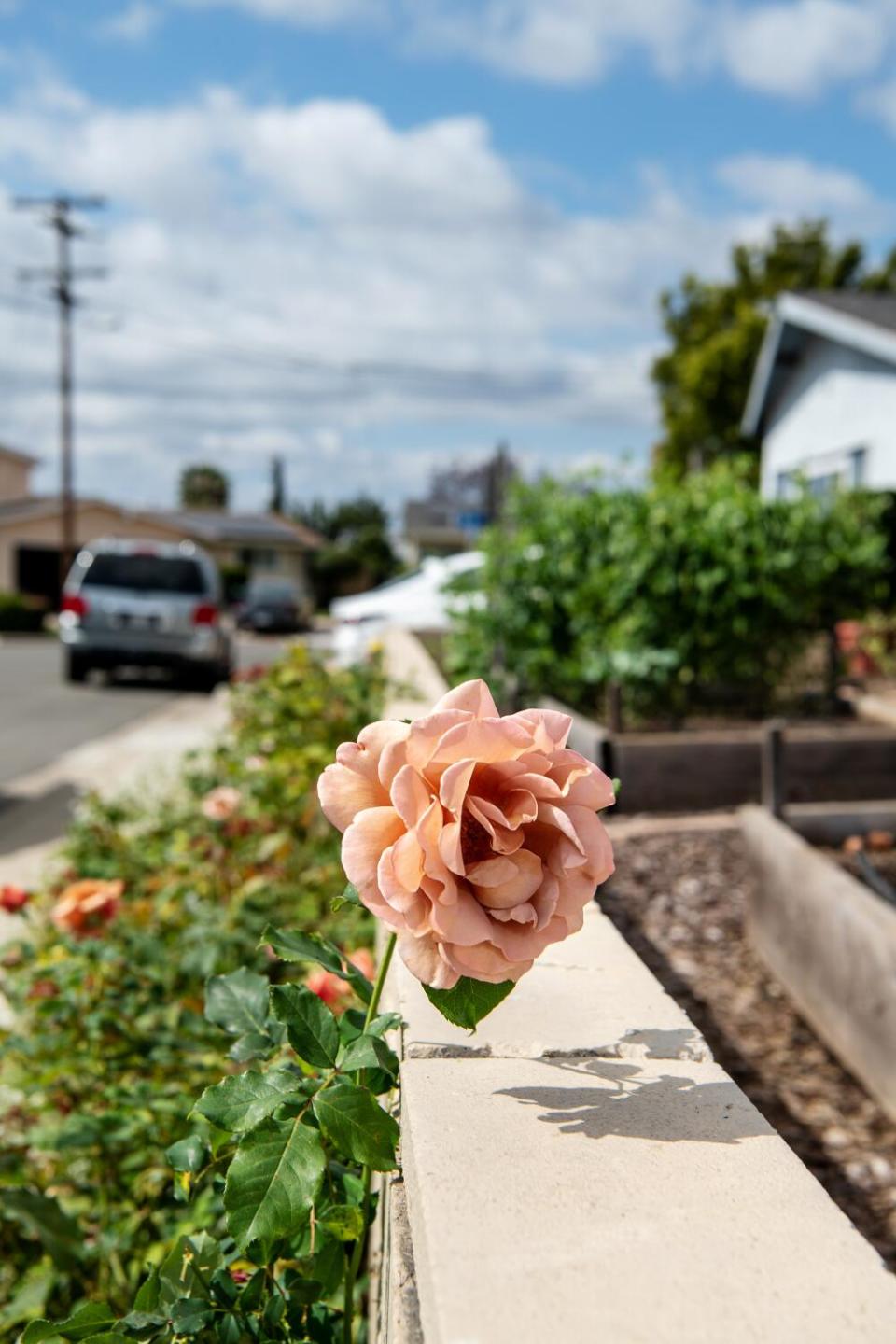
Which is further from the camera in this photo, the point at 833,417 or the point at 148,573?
the point at 148,573

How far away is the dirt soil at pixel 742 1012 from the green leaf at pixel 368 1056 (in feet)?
6.11

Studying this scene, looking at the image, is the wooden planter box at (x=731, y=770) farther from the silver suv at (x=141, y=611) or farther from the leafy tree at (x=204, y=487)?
the leafy tree at (x=204, y=487)

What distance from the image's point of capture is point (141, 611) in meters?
17.1

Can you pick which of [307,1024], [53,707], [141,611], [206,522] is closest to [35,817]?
[53,707]

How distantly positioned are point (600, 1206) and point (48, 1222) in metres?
1.57

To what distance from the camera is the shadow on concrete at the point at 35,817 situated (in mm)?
7586

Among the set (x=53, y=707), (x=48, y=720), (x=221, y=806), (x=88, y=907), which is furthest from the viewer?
(x=53, y=707)

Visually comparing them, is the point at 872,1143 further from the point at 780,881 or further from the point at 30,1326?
the point at 30,1326

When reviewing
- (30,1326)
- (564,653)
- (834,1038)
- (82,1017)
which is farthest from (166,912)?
(564,653)

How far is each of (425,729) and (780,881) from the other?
11.7ft

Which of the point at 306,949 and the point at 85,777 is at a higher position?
the point at 306,949

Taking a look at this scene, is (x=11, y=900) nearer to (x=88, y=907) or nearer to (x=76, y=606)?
(x=88, y=907)

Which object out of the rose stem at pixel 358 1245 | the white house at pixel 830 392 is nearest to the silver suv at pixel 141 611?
the white house at pixel 830 392

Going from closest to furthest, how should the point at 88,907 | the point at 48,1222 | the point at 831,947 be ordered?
the point at 48,1222 < the point at 88,907 < the point at 831,947
